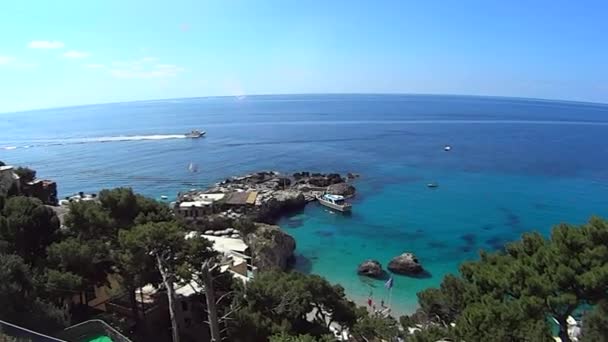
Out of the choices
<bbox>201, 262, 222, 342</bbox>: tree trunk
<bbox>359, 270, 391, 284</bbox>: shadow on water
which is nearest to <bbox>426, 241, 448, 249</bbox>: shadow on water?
<bbox>359, 270, 391, 284</bbox>: shadow on water

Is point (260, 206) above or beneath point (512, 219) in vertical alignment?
above

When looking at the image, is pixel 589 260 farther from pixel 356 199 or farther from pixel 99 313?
pixel 356 199

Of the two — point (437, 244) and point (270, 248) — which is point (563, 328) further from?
point (437, 244)

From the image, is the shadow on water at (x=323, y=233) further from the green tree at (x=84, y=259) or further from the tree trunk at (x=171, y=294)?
the tree trunk at (x=171, y=294)

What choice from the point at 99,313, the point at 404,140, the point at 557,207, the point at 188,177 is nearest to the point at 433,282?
the point at 99,313

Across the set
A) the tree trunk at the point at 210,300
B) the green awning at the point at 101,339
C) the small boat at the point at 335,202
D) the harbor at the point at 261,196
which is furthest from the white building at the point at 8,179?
the small boat at the point at 335,202

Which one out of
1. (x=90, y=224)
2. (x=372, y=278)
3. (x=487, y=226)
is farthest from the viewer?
(x=487, y=226)

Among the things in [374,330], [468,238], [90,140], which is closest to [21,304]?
[374,330]
